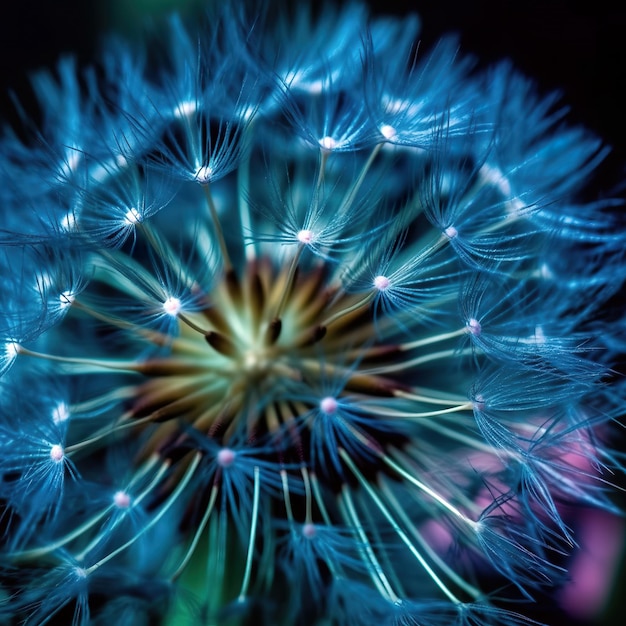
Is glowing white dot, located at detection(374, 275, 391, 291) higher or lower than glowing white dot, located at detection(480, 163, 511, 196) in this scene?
lower

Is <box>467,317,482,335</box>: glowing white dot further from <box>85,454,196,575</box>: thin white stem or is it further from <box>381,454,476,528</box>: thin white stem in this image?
<box>85,454,196,575</box>: thin white stem

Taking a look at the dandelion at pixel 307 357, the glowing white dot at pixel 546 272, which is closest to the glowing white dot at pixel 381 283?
the dandelion at pixel 307 357

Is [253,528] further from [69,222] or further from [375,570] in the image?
[69,222]

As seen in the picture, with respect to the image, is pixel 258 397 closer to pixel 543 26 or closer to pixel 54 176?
pixel 54 176

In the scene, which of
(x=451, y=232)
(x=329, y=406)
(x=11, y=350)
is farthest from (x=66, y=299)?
(x=451, y=232)

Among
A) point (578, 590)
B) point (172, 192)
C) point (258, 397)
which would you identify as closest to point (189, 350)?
point (258, 397)

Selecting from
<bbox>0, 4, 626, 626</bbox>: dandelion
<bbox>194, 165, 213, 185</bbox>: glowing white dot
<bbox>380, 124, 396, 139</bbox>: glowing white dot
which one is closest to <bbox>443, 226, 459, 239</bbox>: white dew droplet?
<bbox>0, 4, 626, 626</bbox>: dandelion
